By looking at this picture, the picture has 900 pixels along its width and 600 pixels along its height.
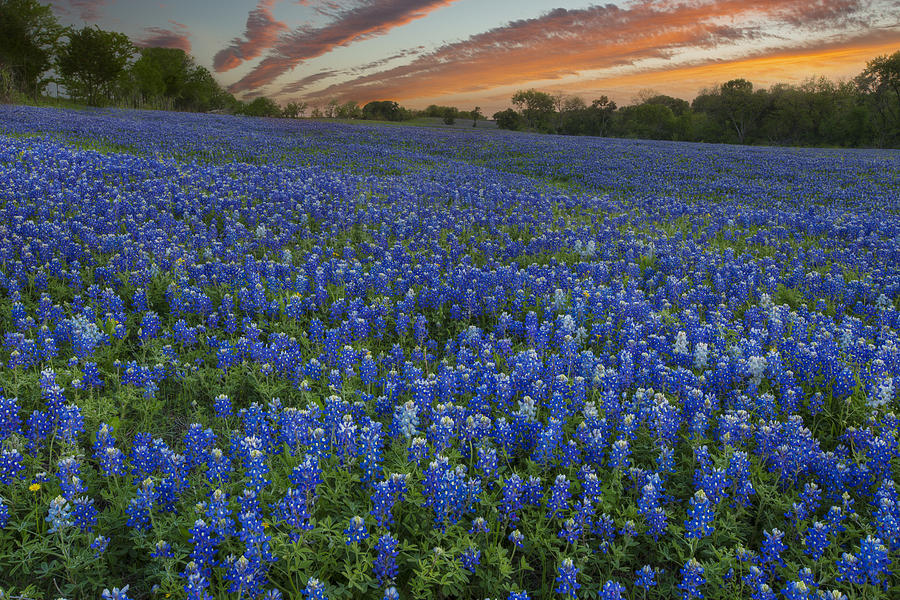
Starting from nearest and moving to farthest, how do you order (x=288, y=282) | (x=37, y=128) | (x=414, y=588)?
1. (x=414, y=588)
2. (x=288, y=282)
3. (x=37, y=128)

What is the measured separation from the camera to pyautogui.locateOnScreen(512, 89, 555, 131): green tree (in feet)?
310

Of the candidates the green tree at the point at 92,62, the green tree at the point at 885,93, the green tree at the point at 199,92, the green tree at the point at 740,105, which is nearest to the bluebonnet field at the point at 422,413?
the green tree at the point at 92,62

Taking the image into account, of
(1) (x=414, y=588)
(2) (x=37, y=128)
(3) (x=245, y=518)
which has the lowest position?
(1) (x=414, y=588)

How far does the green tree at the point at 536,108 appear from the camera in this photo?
310 ft

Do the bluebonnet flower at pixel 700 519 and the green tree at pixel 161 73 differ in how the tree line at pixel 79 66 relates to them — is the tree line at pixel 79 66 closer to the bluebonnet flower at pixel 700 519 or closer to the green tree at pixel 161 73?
the green tree at pixel 161 73

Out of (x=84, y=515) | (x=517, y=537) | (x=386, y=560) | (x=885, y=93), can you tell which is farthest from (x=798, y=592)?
(x=885, y=93)

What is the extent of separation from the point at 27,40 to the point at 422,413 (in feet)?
253

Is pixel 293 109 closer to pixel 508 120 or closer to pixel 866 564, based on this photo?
pixel 508 120

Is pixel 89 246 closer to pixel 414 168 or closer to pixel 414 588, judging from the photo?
pixel 414 588

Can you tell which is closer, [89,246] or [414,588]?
[414,588]

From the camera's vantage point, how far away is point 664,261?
9273 millimetres

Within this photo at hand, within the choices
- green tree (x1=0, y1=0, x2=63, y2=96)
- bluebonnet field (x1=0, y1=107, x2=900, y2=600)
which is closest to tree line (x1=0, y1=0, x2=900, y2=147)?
green tree (x1=0, y1=0, x2=63, y2=96)

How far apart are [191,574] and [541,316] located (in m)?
5.16

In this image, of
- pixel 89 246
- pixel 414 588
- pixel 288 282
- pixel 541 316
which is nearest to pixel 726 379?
pixel 541 316
